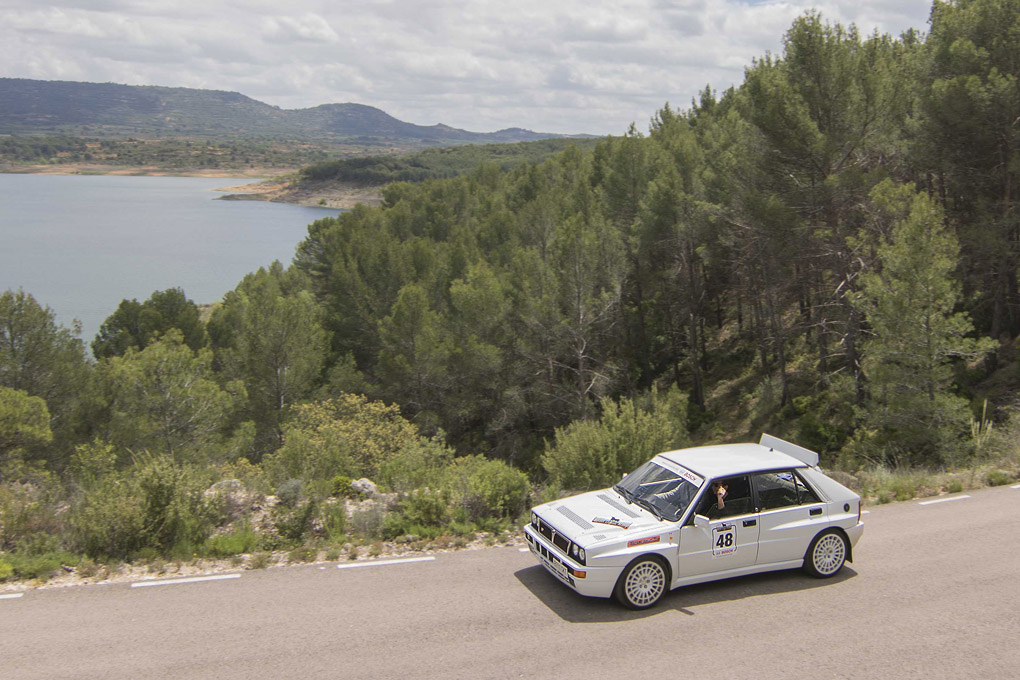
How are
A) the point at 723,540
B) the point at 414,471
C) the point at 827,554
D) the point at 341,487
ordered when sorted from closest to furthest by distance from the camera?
the point at 723,540 < the point at 827,554 < the point at 414,471 < the point at 341,487

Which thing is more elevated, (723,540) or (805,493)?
(805,493)

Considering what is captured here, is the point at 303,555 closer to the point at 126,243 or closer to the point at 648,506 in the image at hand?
the point at 648,506

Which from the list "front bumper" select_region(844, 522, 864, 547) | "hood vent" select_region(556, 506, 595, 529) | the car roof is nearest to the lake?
"hood vent" select_region(556, 506, 595, 529)

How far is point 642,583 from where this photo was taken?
6645 mm

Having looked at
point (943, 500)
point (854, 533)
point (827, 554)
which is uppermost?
point (854, 533)

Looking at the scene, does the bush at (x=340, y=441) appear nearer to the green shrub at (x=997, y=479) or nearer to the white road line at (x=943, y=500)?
the white road line at (x=943, y=500)

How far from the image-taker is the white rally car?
661 cm

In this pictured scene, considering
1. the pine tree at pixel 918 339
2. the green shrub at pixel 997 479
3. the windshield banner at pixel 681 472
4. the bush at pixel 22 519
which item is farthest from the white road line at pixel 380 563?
the pine tree at pixel 918 339

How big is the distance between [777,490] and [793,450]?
3.03 feet

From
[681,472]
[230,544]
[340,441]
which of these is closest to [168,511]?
[230,544]

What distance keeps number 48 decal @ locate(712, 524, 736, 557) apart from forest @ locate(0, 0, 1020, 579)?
3102mm

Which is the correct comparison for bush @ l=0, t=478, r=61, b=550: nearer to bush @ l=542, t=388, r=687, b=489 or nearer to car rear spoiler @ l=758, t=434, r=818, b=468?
bush @ l=542, t=388, r=687, b=489

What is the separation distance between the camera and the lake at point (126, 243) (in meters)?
65.1

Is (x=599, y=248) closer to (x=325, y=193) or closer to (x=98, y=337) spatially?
(x=98, y=337)
